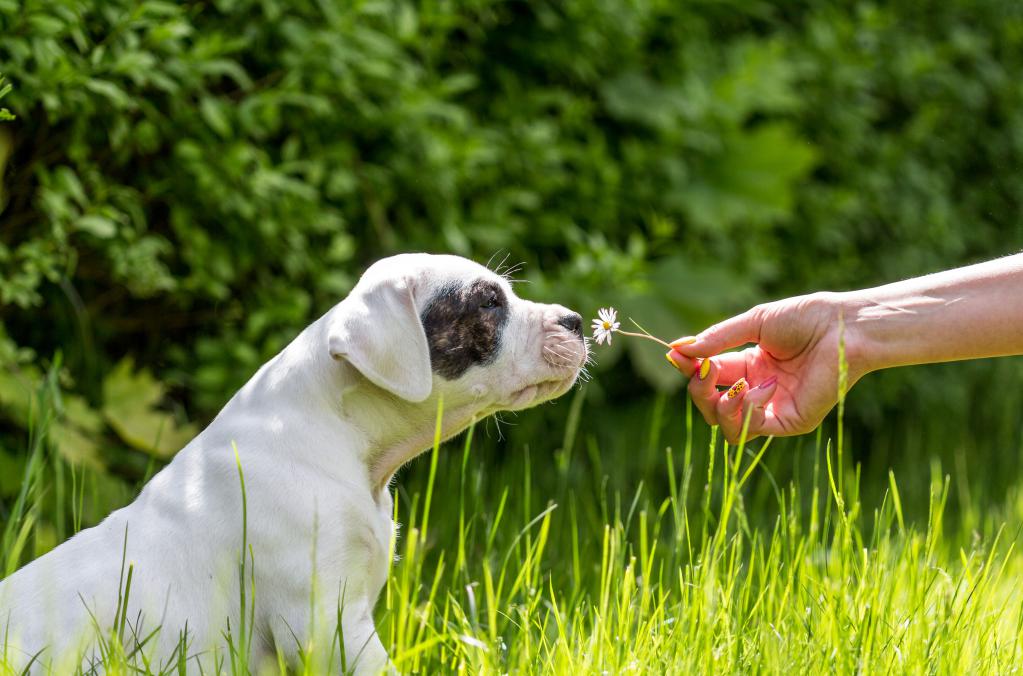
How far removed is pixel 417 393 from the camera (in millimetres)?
2496

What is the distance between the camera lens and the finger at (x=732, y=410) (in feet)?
9.14

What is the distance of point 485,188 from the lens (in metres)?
4.52

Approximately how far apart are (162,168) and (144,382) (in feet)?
2.26

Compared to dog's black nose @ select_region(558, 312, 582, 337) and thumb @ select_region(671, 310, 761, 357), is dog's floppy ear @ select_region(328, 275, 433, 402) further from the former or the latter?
thumb @ select_region(671, 310, 761, 357)

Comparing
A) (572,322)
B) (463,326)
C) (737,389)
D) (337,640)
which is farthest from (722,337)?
(337,640)

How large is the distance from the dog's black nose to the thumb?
23cm

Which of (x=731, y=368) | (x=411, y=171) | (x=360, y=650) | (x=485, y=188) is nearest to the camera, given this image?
(x=360, y=650)

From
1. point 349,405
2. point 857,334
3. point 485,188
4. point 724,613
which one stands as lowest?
point 724,613

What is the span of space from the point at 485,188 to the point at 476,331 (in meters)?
1.87

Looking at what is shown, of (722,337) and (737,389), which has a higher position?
(722,337)

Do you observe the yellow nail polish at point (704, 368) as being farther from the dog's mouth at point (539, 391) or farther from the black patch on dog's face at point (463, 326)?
the black patch on dog's face at point (463, 326)

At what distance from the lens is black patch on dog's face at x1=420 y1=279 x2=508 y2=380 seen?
2701 mm

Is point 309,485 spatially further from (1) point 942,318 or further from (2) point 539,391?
(1) point 942,318

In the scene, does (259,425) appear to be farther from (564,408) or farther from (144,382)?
(564,408)
